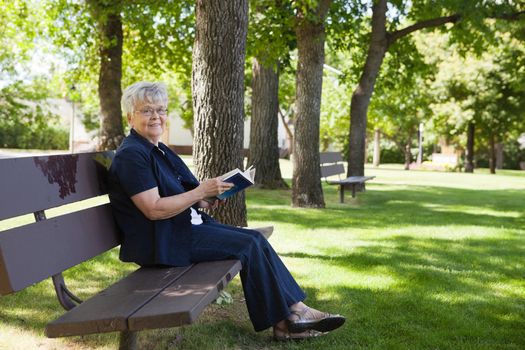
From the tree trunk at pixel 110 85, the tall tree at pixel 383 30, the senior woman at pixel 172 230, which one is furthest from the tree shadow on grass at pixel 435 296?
the tree trunk at pixel 110 85

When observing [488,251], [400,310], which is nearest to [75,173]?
[400,310]

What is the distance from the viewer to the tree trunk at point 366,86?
619 inches

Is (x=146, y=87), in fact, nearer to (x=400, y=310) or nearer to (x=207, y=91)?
(x=207, y=91)

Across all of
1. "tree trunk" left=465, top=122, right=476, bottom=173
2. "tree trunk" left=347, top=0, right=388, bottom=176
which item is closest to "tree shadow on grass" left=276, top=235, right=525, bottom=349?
"tree trunk" left=347, top=0, right=388, bottom=176

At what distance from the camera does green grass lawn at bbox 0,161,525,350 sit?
447 centimetres

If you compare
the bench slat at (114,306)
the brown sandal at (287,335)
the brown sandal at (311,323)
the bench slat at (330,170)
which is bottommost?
the brown sandal at (287,335)

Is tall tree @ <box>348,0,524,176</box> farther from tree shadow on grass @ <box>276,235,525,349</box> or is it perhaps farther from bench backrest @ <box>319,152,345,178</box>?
tree shadow on grass @ <box>276,235,525,349</box>

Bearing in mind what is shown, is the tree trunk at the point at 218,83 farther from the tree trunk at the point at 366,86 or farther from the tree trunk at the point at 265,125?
the tree trunk at the point at 366,86

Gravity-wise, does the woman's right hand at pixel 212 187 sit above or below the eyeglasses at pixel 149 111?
below

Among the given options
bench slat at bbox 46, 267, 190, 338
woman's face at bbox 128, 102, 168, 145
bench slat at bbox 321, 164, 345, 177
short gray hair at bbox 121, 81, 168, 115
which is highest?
short gray hair at bbox 121, 81, 168, 115

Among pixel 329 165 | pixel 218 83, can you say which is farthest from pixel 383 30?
pixel 218 83

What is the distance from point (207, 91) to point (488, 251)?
424 cm

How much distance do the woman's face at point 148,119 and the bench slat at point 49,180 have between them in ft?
1.17

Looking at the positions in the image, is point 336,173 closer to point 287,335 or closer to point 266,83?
point 266,83
